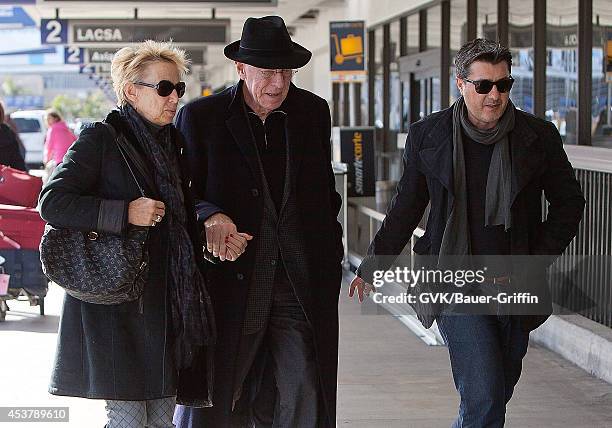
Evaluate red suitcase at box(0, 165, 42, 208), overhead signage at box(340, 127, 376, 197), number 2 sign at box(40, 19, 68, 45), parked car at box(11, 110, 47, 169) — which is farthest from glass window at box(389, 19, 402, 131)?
parked car at box(11, 110, 47, 169)

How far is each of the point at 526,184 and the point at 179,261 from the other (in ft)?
4.51

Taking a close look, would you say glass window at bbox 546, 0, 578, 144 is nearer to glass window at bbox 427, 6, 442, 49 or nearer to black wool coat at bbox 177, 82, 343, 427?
glass window at bbox 427, 6, 442, 49

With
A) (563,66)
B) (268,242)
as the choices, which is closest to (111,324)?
(268,242)

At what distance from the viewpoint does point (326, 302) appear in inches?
180

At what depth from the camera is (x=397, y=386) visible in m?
7.26

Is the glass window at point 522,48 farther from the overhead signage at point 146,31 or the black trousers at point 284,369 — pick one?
the overhead signage at point 146,31

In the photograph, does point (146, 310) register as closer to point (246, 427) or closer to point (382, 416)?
point (246, 427)

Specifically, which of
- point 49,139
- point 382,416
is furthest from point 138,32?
point 382,416

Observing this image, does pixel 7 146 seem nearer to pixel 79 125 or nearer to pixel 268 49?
pixel 268 49

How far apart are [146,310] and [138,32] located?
13.5 meters

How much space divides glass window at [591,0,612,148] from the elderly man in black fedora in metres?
4.14

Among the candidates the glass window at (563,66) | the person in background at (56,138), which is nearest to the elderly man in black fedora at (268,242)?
the glass window at (563,66)

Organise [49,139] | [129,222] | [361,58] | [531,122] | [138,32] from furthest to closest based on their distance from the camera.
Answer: [49,139], [138,32], [361,58], [531,122], [129,222]

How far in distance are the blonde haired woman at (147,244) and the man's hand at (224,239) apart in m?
0.08
